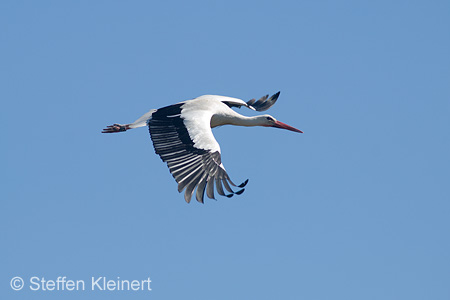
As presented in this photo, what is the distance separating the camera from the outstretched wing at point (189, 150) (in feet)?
40.3

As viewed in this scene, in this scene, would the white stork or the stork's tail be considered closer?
the white stork

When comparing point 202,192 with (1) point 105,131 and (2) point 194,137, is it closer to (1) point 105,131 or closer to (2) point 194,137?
(2) point 194,137

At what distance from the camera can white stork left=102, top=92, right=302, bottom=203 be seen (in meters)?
12.4

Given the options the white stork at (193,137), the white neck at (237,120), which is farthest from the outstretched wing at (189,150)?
the white neck at (237,120)

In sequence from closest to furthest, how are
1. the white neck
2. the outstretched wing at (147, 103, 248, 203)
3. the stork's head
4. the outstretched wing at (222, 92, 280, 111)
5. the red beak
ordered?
the outstretched wing at (147, 103, 248, 203), the white neck, the stork's head, the red beak, the outstretched wing at (222, 92, 280, 111)

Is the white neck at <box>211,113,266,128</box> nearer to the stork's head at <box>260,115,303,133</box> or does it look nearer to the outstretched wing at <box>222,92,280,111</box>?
the stork's head at <box>260,115,303,133</box>

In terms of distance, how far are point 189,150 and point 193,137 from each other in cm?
35

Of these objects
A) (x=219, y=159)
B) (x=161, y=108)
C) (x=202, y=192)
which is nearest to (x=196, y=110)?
(x=161, y=108)

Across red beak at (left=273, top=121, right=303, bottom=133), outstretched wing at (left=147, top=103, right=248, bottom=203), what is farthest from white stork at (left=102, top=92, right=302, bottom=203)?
red beak at (left=273, top=121, right=303, bottom=133)

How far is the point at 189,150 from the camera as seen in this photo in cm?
1316

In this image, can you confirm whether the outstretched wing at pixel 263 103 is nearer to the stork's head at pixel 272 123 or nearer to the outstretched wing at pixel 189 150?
the stork's head at pixel 272 123

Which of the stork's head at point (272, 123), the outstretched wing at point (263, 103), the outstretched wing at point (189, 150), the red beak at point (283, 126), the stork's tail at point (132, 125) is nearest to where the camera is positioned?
the outstretched wing at point (189, 150)

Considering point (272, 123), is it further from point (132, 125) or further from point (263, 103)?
point (132, 125)

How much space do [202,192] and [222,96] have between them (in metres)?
5.02
